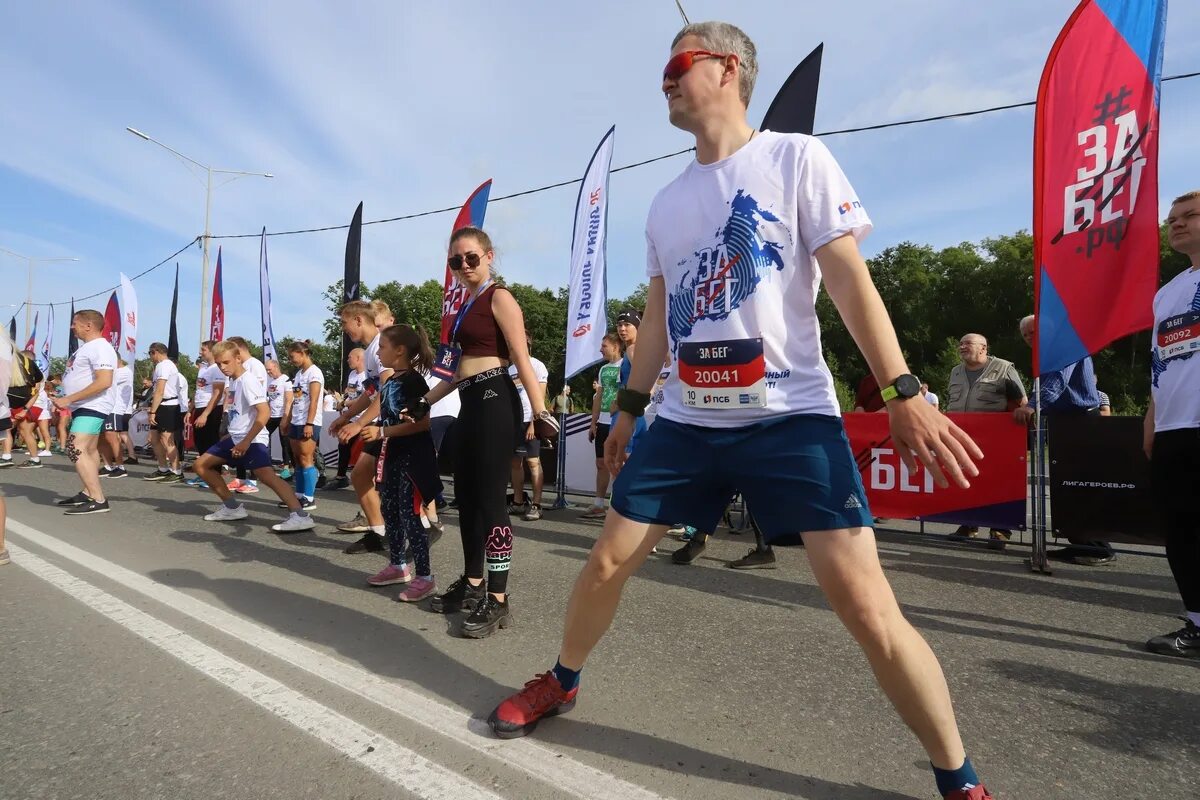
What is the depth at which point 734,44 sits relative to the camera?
6.42 feet

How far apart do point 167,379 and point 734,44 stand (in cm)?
1096

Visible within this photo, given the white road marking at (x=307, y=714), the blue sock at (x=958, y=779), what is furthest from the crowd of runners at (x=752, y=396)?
the white road marking at (x=307, y=714)

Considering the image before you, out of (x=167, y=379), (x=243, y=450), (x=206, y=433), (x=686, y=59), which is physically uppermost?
(x=686, y=59)

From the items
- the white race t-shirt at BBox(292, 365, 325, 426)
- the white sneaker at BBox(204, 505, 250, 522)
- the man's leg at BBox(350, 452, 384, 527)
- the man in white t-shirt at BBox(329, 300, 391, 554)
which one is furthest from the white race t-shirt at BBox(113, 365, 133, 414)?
the man's leg at BBox(350, 452, 384, 527)

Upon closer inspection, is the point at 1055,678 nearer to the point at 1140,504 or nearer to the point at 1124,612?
the point at 1124,612

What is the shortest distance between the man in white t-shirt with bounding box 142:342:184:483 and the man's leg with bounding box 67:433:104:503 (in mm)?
3587

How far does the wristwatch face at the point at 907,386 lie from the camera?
1.55 m

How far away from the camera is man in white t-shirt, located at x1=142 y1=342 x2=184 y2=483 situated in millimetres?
10188

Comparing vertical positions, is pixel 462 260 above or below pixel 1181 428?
above

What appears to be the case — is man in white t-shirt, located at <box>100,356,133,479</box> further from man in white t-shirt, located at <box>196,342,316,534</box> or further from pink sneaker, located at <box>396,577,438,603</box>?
pink sneaker, located at <box>396,577,438,603</box>

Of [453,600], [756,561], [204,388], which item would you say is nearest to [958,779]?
[453,600]

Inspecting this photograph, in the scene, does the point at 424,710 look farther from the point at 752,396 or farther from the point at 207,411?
the point at 207,411

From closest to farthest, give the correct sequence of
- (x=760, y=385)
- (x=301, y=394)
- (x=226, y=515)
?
(x=760, y=385) < (x=226, y=515) < (x=301, y=394)

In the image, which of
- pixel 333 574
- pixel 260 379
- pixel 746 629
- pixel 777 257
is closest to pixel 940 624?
pixel 746 629
